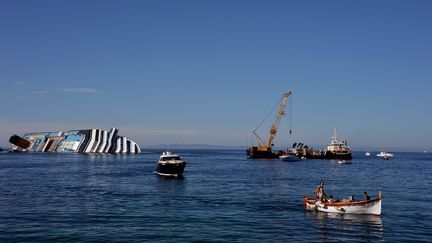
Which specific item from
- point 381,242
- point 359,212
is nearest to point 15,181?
point 359,212

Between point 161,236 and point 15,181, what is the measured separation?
55.6 metres

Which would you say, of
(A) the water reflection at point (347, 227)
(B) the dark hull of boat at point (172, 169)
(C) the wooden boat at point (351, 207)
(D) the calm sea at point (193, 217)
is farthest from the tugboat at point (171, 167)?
(A) the water reflection at point (347, 227)

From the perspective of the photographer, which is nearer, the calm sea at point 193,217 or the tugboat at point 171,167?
the calm sea at point 193,217

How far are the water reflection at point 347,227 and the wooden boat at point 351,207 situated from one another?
68cm

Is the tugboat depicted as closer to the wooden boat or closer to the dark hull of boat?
the dark hull of boat

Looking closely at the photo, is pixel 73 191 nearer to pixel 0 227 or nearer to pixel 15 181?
pixel 15 181

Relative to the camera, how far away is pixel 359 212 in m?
46.1

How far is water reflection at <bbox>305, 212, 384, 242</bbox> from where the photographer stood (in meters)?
35.9

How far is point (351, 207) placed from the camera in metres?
45.9

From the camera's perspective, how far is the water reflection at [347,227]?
35875mm

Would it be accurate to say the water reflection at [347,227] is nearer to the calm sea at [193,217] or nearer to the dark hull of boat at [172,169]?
the calm sea at [193,217]

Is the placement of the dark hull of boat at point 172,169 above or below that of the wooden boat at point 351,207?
above

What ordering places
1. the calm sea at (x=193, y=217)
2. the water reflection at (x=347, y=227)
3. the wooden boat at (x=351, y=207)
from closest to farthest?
1. the calm sea at (x=193, y=217)
2. the water reflection at (x=347, y=227)
3. the wooden boat at (x=351, y=207)

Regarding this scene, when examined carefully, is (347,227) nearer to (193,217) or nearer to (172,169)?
(193,217)
